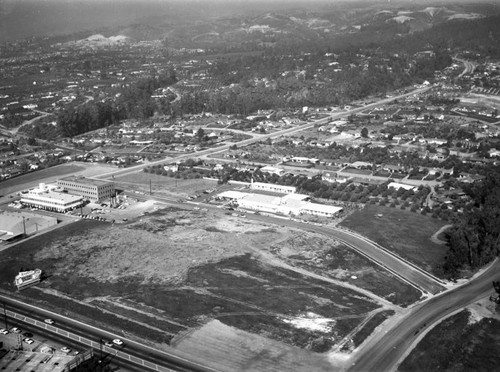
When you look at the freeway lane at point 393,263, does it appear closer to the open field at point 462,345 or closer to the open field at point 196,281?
the open field at point 196,281

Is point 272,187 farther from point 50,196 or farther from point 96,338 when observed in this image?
point 96,338

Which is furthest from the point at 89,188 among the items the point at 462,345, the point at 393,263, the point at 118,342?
the point at 462,345

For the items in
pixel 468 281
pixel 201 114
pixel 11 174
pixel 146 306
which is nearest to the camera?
pixel 146 306

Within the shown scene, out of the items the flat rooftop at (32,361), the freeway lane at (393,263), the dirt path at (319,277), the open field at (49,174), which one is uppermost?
the flat rooftop at (32,361)

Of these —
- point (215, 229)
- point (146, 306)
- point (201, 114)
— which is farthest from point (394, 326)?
point (201, 114)

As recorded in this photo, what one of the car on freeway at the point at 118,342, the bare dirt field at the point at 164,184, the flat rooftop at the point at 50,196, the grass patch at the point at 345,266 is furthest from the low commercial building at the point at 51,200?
the car on freeway at the point at 118,342

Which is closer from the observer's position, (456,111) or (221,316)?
(221,316)

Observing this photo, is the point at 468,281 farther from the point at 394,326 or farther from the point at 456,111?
the point at 456,111
